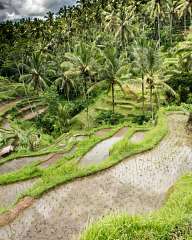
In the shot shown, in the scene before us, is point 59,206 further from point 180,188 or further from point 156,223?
point 156,223

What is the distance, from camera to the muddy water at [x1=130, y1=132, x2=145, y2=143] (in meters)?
20.4

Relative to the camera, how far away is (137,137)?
828 inches

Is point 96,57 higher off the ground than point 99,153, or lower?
higher

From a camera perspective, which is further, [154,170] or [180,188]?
[154,170]

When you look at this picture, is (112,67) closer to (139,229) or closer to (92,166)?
(92,166)

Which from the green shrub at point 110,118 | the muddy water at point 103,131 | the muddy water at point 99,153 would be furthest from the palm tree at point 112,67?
the muddy water at point 99,153

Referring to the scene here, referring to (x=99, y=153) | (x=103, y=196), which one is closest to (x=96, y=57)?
(x=99, y=153)

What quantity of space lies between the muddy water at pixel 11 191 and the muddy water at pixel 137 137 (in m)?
5.99

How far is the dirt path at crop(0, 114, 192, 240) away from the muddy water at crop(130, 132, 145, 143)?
257 cm

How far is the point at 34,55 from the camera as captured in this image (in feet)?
135

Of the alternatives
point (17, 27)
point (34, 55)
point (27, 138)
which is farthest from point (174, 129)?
point (17, 27)

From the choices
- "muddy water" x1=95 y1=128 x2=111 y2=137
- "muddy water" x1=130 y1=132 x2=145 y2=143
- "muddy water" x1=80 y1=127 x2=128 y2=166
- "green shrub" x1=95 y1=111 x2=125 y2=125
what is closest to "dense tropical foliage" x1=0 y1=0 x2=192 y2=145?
"green shrub" x1=95 y1=111 x2=125 y2=125

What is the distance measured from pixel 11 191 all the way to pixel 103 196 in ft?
16.1

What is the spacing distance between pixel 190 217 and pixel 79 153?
11.9m
